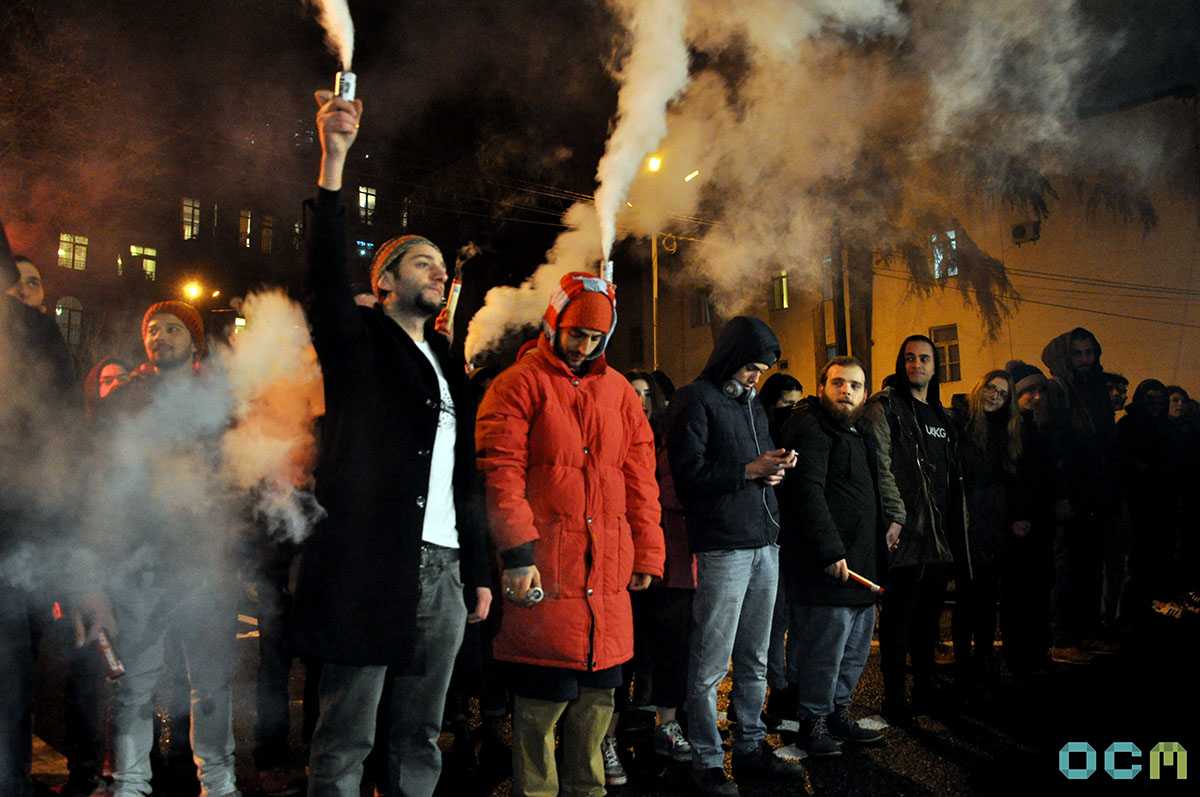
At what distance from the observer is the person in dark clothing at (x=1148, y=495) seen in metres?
8.12

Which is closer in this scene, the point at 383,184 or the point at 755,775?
the point at 755,775

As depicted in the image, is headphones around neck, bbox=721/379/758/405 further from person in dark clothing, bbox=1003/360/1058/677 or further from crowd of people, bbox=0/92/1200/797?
person in dark clothing, bbox=1003/360/1058/677

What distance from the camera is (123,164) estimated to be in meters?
16.6

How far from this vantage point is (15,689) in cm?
266

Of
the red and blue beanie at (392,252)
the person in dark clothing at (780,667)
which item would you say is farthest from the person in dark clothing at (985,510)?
the red and blue beanie at (392,252)

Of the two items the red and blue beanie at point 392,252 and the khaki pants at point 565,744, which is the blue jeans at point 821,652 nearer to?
the khaki pants at point 565,744

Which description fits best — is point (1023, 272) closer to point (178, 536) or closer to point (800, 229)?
point (800, 229)

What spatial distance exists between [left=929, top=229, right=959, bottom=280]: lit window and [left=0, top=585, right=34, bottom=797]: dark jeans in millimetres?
22385

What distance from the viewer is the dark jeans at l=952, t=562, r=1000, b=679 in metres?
6.16

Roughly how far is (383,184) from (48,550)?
15.5 m

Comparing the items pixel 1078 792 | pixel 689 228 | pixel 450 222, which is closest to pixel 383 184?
pixel 450 222

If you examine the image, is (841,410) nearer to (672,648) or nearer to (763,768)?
(672,648)

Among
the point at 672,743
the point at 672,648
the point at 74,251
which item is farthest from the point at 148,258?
the point at 672,743

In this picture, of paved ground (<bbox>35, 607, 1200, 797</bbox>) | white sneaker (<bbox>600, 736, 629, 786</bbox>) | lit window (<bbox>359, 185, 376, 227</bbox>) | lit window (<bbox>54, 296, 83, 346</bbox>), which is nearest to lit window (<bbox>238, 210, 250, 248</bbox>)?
lit window (<bbox>54, 296, 83, 346</bbox>)
